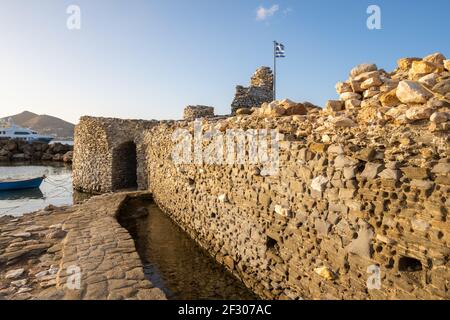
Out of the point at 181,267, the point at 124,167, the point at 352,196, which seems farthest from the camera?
the point at 124,167

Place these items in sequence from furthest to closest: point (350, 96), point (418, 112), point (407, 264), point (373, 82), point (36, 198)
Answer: point (36, 198) < point (350, 96) < point (373, 82) < point (418, 112) < point (407, 264)

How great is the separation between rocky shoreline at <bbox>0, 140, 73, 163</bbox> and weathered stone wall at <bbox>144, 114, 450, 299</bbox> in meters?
32.0

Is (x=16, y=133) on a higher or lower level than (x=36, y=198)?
higher

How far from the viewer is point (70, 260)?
512 centimetres

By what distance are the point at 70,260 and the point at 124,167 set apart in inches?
446

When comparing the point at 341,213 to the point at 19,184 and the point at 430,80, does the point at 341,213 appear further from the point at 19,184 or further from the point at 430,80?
the point at 19,184

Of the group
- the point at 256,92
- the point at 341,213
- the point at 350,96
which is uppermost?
the point at 256,92

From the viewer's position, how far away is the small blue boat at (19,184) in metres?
15.1

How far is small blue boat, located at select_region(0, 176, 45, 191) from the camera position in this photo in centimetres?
1514

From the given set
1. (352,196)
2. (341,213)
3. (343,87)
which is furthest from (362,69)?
(341,213)

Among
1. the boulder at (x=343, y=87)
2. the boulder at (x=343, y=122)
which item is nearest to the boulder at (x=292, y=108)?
the boulder at (x=343, y=87)

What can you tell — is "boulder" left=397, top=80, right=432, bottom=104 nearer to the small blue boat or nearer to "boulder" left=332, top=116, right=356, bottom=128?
"boulder" left=332, top=116, right=356, bottom=128

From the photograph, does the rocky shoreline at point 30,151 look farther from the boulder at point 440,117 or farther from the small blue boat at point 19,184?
the boulder at point 440,117

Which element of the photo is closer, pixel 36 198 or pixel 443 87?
pixel 443 87
